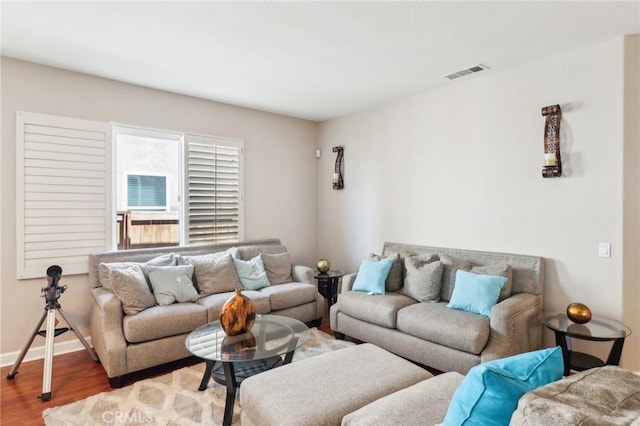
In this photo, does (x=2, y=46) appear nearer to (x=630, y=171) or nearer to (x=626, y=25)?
(x=626, y=25)

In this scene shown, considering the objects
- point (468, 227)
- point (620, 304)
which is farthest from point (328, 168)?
point (620, 304)

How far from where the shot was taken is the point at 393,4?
2273mm

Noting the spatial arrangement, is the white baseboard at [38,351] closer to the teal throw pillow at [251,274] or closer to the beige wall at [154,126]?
the beige wall at [154,126]

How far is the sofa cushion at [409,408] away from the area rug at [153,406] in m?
1.13

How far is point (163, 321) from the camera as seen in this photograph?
2936 millimetres

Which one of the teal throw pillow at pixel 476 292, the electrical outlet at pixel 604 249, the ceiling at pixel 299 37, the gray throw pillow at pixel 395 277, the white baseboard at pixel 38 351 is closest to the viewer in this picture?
the ceiling at pixel 299 37

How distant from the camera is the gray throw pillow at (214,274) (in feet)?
11.8

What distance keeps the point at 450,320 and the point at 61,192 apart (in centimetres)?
372

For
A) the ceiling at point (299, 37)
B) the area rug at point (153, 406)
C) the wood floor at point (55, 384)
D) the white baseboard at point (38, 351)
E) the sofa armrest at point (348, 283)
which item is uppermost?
the ceiling at point (299, 37)

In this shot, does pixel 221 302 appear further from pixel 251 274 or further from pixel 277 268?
pixel 277 268

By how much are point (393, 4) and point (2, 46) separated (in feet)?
10.4

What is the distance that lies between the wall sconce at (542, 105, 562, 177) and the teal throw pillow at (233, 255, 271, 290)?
3.01m

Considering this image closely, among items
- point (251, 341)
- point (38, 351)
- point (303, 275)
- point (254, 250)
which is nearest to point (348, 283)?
point (303, 275)

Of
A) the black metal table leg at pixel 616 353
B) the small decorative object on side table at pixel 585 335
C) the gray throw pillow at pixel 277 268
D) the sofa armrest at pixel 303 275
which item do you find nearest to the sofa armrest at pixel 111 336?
the gray throw pillow at pixel 277 268
